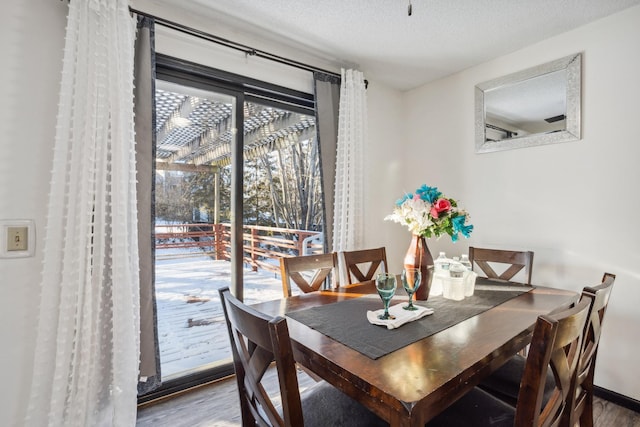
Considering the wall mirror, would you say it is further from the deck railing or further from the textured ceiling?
the deck railing

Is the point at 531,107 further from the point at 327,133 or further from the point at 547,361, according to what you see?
the point at 547,361

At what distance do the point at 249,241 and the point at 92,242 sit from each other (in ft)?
3.49

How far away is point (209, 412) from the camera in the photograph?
1.89 m

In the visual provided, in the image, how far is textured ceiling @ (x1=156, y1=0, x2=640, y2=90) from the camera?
1920mm

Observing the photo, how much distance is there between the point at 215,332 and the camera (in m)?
2.61

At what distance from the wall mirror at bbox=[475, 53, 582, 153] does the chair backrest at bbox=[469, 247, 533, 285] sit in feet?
2.93

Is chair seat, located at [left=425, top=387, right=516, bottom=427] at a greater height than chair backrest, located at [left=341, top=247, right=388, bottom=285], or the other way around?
chair backrest, located at [left=341, top=247, right=388, bottom=285]

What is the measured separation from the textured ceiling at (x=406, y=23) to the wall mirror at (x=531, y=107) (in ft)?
0.78

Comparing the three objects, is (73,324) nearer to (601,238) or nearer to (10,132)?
(10,132)

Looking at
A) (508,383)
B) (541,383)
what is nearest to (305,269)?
(508,383)

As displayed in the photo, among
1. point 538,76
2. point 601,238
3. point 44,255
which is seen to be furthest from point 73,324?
point 538,76

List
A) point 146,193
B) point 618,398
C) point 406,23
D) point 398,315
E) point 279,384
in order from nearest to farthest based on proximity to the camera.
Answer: point 279,384, point 398,315, point 146,193, point 618,398, point 406,23

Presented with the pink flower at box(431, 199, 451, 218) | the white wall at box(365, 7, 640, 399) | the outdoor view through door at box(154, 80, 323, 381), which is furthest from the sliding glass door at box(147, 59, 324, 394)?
the pink flower at box(431, 199, 451, 218)

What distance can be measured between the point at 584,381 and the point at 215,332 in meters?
2.37
